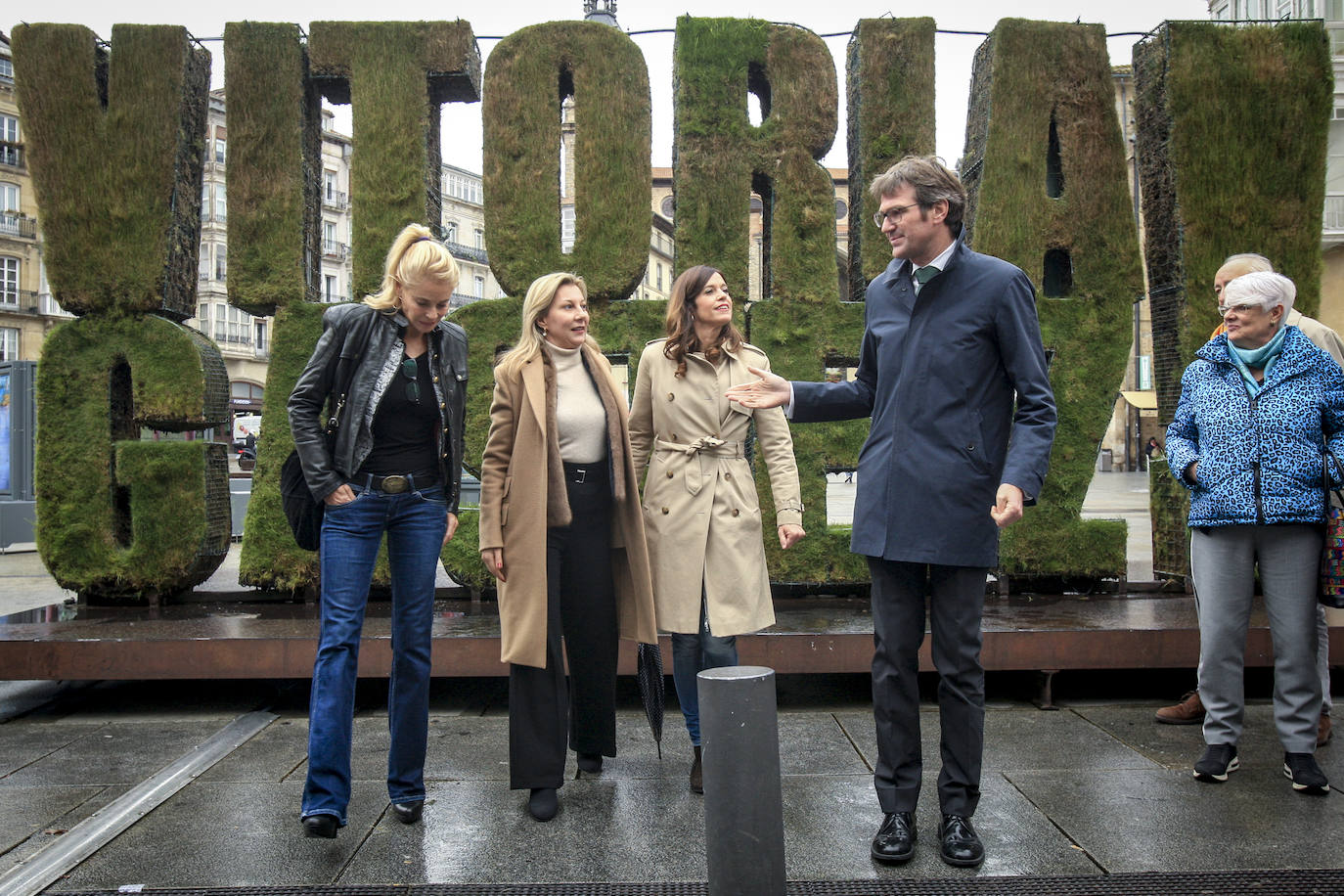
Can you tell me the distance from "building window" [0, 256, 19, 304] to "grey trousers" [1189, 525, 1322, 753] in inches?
2075

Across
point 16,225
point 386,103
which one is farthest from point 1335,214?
point 16,225

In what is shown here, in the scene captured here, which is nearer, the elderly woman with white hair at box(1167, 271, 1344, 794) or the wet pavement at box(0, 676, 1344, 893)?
the wet pavement at box(0, 676, 1344, 893)

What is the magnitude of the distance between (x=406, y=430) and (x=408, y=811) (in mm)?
1383

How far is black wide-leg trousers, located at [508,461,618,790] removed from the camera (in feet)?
13.3

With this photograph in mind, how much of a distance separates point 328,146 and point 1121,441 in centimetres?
4228

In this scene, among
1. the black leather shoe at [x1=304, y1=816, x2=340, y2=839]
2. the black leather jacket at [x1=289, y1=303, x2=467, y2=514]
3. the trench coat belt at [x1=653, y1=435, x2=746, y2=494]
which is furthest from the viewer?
the trench coat belt at [x1=653, y1=435, x2=746, y2=494]

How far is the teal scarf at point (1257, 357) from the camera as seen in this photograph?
14.3 ft

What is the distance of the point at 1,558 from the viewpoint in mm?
14539

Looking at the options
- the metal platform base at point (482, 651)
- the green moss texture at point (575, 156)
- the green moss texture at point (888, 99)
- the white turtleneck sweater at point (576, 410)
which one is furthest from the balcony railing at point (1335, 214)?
the white turtleneck sweater at point (576, 410)

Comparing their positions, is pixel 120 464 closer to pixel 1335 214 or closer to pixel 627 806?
pixel 627 806

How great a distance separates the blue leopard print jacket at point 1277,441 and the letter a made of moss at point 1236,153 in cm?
255

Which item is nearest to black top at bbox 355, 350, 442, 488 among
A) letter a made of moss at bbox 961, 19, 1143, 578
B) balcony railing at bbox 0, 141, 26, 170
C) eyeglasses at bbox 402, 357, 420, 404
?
eyeglasses at bbox 402, 357, 420, 404

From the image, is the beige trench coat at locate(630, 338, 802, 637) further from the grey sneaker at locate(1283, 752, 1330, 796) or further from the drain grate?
the grey sneaker at locate(1283, 752, 1330, 796)

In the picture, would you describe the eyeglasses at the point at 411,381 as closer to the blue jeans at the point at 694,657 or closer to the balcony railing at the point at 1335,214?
the blue jeans at the point at 694,657
